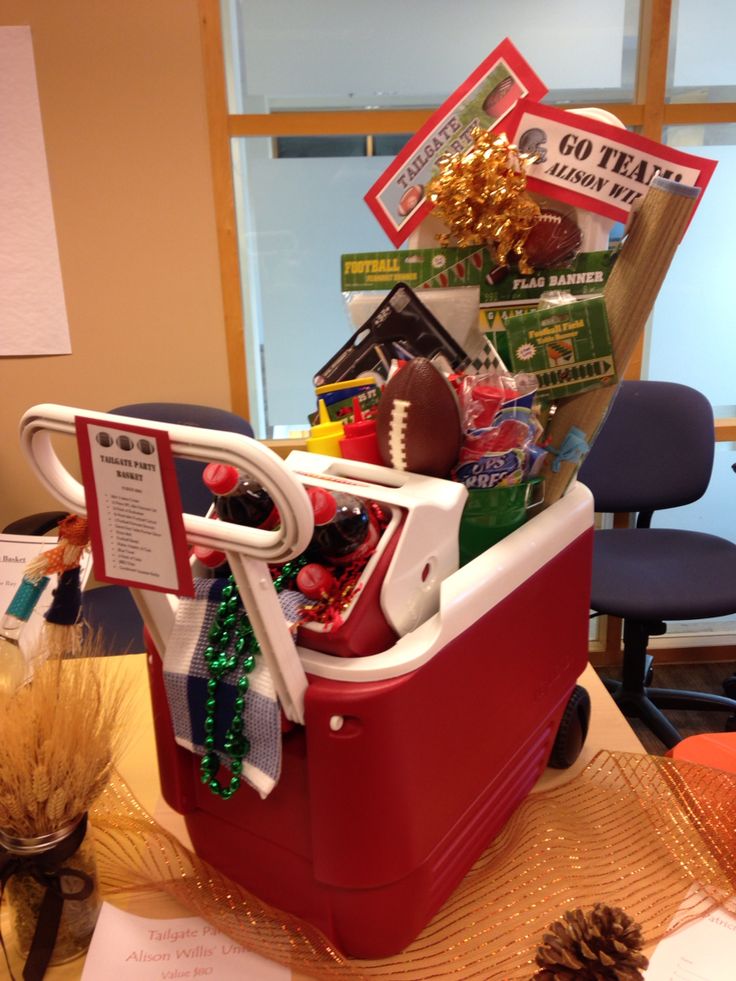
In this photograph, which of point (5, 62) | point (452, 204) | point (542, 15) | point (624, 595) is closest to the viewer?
point (452, 204)

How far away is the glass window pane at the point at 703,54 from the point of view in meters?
2.21

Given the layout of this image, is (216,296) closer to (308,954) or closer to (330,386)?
(330,386)

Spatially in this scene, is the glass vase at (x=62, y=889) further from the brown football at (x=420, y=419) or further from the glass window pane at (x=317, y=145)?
the glass window pane at (x=317, y=145)

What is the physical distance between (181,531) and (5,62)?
1964mm

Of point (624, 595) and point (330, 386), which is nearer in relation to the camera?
point (330, 386)

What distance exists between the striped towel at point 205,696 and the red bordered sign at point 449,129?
563mm

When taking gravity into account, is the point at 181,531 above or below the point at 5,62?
below

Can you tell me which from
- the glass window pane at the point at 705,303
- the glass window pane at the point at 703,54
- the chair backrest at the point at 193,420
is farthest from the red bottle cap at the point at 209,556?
the glass window pane at the point at 703,54

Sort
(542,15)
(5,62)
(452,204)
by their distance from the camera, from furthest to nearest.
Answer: (542,15), (5,62), (452,204)

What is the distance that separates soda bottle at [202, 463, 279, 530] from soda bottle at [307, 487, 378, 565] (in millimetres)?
38

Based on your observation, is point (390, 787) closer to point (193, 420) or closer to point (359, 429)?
point (359, 429)

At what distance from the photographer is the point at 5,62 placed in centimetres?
196

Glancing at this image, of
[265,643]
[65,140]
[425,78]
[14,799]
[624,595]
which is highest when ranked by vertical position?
[425,78]

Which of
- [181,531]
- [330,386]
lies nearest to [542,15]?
[330,386]
